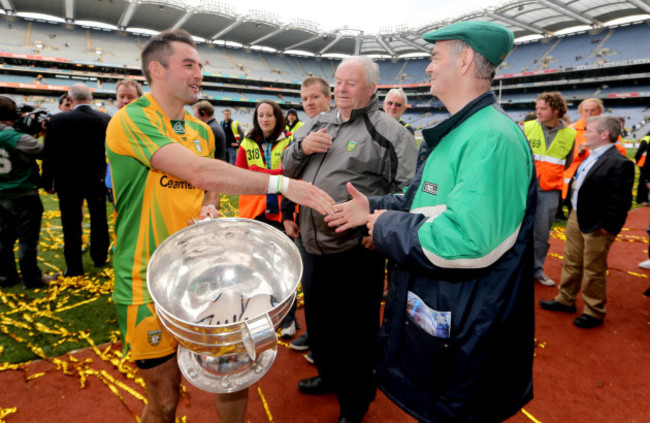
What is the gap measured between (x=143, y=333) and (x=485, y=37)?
7.14 ft

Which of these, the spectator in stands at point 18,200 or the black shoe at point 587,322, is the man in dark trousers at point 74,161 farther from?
the black shoe at point 587,322

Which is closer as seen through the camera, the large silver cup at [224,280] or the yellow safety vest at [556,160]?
the large silver cup at [224,280]

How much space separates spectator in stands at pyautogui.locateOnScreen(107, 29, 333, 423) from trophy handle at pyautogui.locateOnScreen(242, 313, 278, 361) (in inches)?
28.8

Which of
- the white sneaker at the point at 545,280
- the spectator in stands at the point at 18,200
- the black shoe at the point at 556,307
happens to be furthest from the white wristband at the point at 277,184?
the white sneaker at the point at 545,280

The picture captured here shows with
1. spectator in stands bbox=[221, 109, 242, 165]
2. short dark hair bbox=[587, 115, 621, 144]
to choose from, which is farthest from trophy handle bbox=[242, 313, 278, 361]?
spectator in stands bbox=[221, 109, 242, 165]

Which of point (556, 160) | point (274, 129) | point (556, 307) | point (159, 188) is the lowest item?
point (556, 307)

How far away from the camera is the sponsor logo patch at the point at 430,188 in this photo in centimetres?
149

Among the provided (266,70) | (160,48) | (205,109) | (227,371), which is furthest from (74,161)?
(266,70)

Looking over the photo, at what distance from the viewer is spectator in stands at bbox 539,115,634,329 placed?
371 cm

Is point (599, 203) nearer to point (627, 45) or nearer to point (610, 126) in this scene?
point (610, 126)

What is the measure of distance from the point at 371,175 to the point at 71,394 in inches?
119

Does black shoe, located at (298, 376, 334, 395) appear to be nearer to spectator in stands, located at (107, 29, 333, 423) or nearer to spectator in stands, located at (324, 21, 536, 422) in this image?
spectator in stands, located at (107, 29, 333, 423)

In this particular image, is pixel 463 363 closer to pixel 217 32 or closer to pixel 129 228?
pixel 129 228

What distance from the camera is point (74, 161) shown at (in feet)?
15.3
